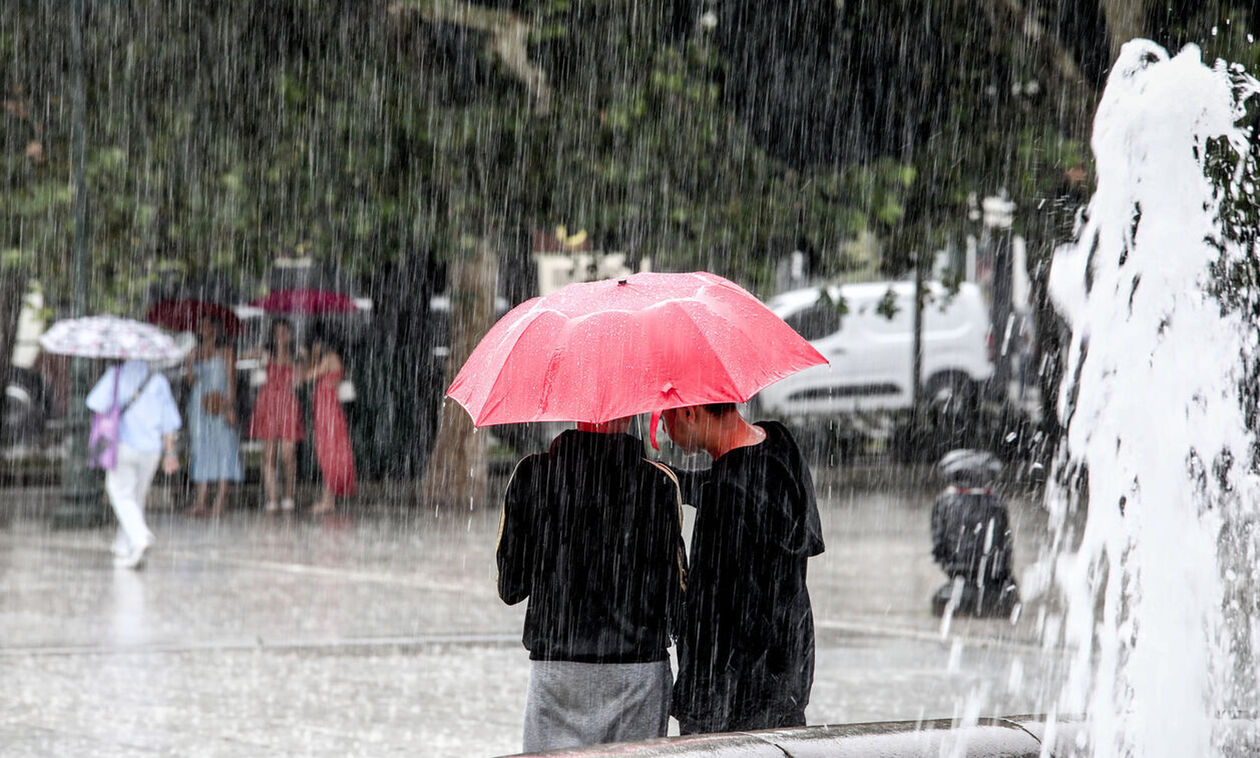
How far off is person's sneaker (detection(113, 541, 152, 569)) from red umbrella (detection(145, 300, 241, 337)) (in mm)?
5109

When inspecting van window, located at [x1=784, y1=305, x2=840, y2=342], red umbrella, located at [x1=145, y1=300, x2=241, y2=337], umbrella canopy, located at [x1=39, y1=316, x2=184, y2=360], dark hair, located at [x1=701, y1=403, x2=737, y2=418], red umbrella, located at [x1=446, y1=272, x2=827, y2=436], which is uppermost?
red umbrella, located at [x1=446, y1=272, x2=827, y2=436]

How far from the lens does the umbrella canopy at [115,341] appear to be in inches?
488

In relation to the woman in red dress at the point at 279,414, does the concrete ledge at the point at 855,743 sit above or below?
above

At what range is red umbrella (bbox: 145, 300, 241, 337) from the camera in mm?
16969

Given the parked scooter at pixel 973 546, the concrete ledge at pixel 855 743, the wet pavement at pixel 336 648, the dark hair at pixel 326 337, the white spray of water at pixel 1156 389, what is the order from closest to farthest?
the concrete ledge at pixel 855 743, the white spray of water at pixel 1156 389, the wet pavement at pixel 336 648, the parked scooter at pixel 973 546, the dark hair at pixel 326 337

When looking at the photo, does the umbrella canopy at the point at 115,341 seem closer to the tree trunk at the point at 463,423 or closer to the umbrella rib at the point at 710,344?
the tree trunk at the point at 463,423

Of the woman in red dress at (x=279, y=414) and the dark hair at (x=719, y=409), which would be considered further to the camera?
the woman in red dress at (x=279, y=414)

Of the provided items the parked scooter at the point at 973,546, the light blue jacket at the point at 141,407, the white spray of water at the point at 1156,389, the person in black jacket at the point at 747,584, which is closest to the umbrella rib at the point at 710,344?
the person in black jacket at the point at 747,584

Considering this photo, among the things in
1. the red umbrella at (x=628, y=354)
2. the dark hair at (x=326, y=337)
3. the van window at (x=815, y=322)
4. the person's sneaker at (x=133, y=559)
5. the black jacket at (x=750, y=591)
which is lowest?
the person's sneaker at (x=133, y=559)

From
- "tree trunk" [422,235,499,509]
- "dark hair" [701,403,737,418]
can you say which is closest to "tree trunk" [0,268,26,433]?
"tree trunk" [422,235,499,509]

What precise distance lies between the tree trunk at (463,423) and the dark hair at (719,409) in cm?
1261

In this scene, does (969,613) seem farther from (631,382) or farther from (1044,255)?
(631,382)

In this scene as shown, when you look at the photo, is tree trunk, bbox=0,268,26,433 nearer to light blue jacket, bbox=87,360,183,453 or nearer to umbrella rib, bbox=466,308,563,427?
light blue jacket, bbox=87,360,183,453

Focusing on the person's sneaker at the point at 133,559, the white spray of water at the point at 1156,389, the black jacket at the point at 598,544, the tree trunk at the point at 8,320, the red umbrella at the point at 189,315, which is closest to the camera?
the black jacket at the point at 598,544
